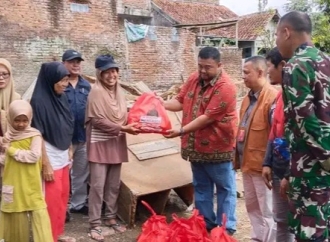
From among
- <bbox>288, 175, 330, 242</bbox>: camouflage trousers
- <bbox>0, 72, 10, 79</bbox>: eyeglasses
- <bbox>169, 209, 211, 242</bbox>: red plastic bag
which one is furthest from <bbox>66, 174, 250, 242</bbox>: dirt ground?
<bbox>288, 175, 330, 242</bbox>: camouflage trousers

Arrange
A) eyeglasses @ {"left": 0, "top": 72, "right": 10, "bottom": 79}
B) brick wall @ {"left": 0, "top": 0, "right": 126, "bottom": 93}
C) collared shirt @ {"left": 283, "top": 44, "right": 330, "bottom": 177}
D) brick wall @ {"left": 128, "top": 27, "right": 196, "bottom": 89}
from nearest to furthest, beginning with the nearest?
1. collared shirt @ {"left": 283, "top": 44, "right": 330, "bottom": 177}
2. eyeglasses @ {"left": 0, "top": 72, "right": 10, "bottom": 79}
3. brick wall @ {"left": 0, "top": 0, "right": 126, "bottom": 93}
4. brick wall @ {"left": 128, "top": 27, "right": 196, "bottom": 89}

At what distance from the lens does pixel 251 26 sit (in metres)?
26.5

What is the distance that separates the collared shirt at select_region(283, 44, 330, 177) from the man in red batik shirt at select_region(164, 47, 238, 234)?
1.39 m

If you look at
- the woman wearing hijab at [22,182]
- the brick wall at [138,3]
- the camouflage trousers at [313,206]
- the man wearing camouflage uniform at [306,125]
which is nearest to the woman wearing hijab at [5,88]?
Answer: the woman wearing hijab at [22,182]

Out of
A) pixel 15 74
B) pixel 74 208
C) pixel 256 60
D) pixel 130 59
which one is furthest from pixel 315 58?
pixel 130 59

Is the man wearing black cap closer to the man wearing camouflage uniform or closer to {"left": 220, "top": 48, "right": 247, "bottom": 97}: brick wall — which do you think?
the man wearing camouflage uniform

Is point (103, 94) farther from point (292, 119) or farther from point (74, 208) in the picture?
point (292, 119)

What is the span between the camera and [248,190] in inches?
146

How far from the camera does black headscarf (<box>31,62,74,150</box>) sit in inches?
142

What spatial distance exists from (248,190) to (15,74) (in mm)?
9386

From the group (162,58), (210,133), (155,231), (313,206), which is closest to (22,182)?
(155,231)

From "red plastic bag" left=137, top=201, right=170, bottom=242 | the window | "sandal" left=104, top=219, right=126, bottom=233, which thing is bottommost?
"sandal" left=104, top=219, right=126, bottom=233

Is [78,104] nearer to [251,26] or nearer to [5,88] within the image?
[5,88]

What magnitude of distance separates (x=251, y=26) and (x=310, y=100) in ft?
83.0
